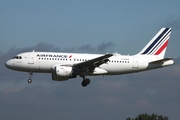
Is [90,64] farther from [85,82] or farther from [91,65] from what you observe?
[85,82]

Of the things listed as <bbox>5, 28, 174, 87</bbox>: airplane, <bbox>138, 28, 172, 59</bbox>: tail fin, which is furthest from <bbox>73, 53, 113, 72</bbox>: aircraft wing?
<bbox>138, 28, 172, 59</bbox>: tail fin

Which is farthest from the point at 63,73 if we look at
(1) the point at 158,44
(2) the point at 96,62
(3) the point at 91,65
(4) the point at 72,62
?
(1) the point at 158,44

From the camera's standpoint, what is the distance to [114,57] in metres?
87.4

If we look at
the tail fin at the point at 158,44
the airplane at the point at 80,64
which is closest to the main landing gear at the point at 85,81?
the airplane at the point at 80,64

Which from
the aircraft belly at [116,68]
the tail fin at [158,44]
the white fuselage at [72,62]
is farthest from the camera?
the tail fin at [158,44]

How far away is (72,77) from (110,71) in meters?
5.70

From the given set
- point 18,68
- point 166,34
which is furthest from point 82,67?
point 166,34

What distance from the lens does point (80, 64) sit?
275 feet

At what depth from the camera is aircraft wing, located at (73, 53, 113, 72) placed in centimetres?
8314

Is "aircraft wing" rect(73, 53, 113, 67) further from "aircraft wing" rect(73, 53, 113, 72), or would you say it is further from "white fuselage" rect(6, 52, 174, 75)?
"white fuselage" rect(6, 52, 174, 75)

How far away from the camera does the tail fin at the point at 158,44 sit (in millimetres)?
91938

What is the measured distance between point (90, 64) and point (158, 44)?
1465cm

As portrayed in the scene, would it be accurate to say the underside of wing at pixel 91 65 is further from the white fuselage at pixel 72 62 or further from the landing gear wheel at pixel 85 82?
the landing gear wheel at pixel 85 82

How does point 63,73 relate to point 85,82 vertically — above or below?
above
